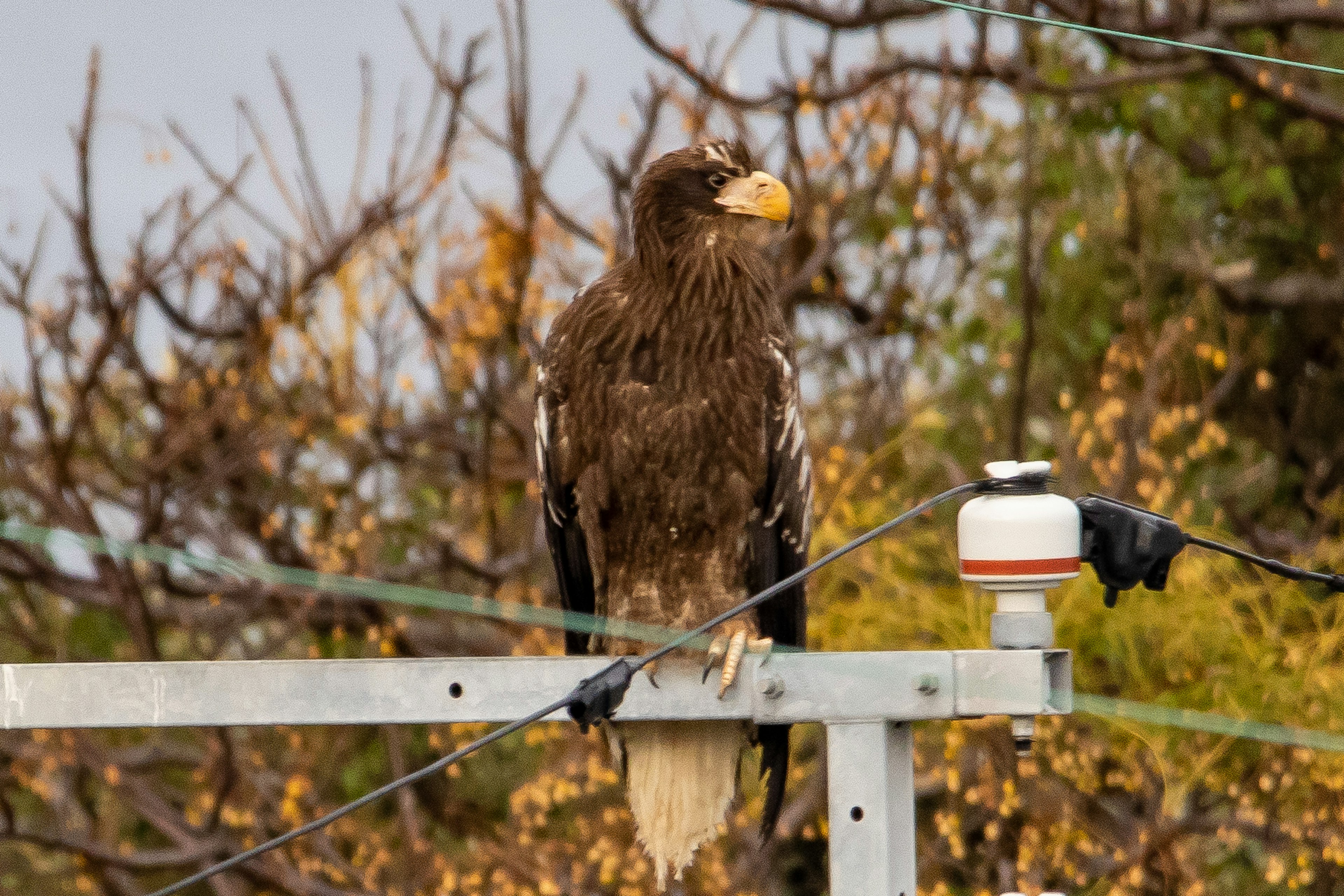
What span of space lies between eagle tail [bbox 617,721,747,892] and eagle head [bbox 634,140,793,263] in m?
0.94

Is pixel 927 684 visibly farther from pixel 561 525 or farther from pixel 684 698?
pixel 561 525

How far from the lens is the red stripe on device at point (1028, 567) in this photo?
1.83 metres

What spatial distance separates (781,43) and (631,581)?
2.43 meters

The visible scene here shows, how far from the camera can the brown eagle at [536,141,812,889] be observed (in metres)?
2.89

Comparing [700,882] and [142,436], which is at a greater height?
[142,436]

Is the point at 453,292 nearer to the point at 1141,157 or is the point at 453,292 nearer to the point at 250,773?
the point at 250,773

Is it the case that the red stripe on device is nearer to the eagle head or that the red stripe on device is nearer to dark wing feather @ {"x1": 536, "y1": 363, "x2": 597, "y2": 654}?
the eagle head

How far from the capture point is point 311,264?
520 cm

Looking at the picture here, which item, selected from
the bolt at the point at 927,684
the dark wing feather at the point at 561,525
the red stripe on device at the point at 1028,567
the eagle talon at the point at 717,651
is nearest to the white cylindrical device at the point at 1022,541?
the red stripe on device at the point at 1028,567

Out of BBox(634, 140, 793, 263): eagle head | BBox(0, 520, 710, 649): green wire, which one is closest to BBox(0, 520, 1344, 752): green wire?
BBox(0, 520, 710, 649): green wire

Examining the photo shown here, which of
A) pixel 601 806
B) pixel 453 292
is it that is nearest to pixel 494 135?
pixel 453 292

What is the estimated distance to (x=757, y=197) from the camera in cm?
285

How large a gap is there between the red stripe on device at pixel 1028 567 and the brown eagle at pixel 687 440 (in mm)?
993

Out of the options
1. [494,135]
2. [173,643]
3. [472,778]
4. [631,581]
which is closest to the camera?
[631,581]
